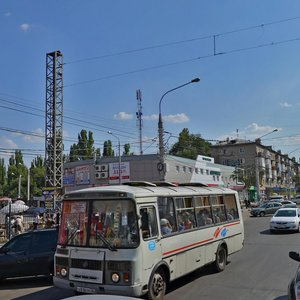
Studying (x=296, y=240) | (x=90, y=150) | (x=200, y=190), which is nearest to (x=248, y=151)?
(x=90, y=150)

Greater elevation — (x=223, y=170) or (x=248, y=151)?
(x=248, y=151)

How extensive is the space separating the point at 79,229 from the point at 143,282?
1.63 m

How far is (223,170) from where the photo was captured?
70062 millimetres

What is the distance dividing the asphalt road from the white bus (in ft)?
2.02

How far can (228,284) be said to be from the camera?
9852 millimetres

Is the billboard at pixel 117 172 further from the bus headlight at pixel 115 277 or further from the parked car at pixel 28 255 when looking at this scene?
the bus headlight at pixel 115 277

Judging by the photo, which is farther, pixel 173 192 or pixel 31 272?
pixel 31 272

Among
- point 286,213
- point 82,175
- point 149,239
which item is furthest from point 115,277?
point 82,175

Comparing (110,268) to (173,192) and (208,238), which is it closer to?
(173,192)

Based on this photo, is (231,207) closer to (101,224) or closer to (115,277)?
(101,224)

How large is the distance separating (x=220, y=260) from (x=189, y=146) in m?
81.1

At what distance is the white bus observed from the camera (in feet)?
25.4

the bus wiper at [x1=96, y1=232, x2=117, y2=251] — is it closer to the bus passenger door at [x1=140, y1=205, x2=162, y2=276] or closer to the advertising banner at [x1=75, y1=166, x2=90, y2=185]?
the bus passenger door at [x1=140, y1=205, x2=162, y2=276]

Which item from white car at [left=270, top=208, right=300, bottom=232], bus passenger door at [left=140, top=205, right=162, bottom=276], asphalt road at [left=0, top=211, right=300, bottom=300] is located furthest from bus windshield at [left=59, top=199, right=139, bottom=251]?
white car at [left=270, top=208, right=300, bottom=232]
